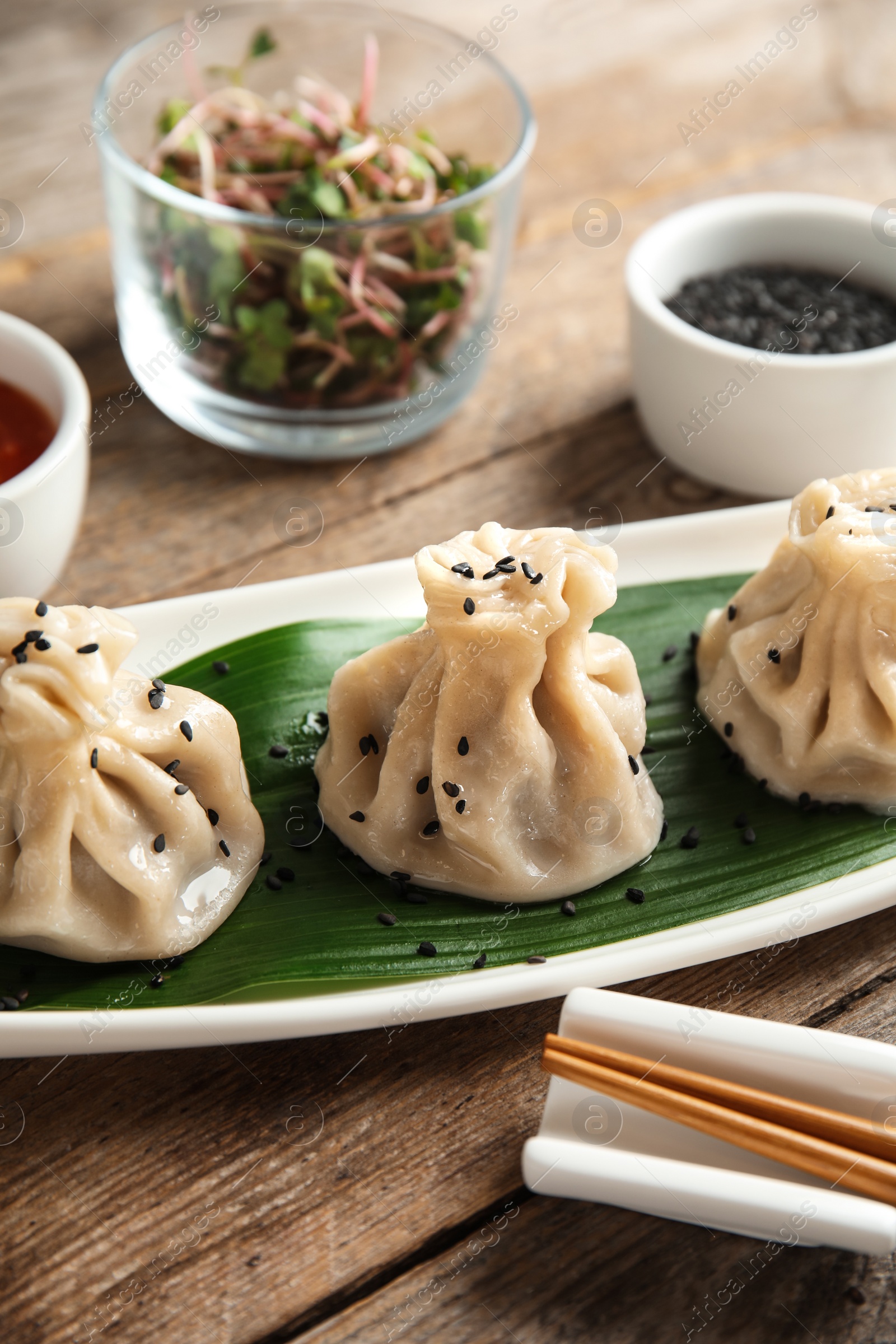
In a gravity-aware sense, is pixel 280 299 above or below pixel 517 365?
above

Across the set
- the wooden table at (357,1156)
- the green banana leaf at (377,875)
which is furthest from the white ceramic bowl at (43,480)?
the green banana leaf at (377,875)

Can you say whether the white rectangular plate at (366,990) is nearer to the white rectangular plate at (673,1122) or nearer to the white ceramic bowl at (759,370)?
the white rectangular plate at (673,1122)

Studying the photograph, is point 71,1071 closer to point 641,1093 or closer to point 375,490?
point 641,1093

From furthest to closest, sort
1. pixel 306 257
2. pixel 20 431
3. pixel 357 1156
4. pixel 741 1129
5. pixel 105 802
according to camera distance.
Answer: pixel 306 257, pixel 20 431, pixel 105 802, pixel 357 1156, pixel 741 1129

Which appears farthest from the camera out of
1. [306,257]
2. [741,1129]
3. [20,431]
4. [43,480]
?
[306,257]

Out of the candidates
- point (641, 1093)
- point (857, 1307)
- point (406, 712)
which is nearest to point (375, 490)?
point (406, 712)

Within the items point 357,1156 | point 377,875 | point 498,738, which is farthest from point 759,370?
point 357,1156

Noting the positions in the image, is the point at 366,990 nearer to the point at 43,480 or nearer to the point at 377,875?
the point at 377,875
